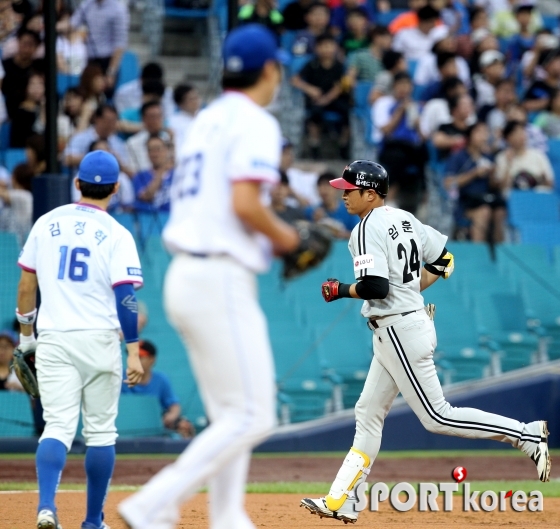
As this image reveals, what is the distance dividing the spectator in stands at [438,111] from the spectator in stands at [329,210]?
71.9 inches

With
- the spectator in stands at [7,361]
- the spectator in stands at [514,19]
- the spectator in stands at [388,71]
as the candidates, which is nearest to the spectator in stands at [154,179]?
the spectator in stands at [7,361]

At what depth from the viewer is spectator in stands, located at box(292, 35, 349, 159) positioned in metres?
13.5

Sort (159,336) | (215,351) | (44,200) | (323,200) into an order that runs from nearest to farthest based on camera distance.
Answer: (215,351) → (44,200) → (159,336) → (323,200)

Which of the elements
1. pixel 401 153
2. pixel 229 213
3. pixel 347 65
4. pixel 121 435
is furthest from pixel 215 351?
pixel 347 65

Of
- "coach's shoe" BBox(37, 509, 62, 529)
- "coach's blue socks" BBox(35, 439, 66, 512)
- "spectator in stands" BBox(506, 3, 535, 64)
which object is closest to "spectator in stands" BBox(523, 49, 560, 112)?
"spectator in stands" BBox(506, 3, 535, 64)

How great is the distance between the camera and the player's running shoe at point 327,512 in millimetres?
6078

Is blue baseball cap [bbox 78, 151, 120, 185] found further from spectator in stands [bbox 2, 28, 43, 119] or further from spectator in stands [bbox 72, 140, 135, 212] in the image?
spectator in stands [bbox 2, 28, 43, 119]

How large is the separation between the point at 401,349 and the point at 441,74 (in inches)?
371

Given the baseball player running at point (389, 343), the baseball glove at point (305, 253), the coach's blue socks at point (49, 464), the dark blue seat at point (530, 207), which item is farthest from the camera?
the dark blue seat at point (530, 207)

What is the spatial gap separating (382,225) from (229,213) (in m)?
2.25

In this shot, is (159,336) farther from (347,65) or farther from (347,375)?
(347,65)

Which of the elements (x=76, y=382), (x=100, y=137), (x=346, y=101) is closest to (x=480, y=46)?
(x=346, y=101)

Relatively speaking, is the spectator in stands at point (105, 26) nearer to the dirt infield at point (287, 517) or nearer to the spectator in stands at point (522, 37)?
the spectator in stands at point (522, 37)

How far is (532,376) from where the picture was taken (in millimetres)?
12023
